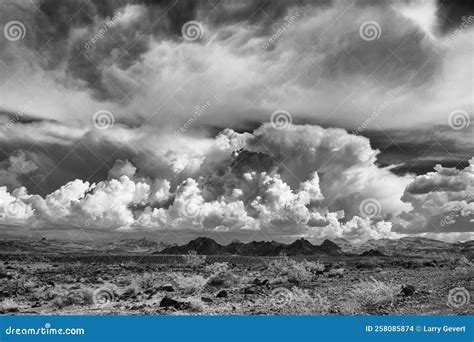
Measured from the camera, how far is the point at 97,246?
121 ft

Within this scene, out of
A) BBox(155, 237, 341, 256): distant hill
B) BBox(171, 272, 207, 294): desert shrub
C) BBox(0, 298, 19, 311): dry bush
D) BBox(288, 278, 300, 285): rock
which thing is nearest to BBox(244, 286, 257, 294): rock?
BBox(171, 272, 207, 294): desert shrub

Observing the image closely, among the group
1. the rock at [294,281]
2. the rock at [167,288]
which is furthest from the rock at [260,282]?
the rock at [167,288]

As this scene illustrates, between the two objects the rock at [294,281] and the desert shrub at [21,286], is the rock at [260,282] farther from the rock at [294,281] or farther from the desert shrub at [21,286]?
the desert shrub at [21,286]

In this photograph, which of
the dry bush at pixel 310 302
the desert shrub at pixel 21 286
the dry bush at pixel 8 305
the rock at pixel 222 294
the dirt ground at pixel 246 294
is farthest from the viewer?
the desert shrub at pixel 21 286

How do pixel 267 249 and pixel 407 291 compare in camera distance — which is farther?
pixel 267 249

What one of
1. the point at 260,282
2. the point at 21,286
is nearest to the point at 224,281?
the point at 260,282

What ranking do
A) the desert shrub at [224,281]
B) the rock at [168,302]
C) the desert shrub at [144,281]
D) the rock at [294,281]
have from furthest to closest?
the rock at [294,281]
the desert shrub at [224,281]
the desert shrub at [144,281]
the rock at [168,302]

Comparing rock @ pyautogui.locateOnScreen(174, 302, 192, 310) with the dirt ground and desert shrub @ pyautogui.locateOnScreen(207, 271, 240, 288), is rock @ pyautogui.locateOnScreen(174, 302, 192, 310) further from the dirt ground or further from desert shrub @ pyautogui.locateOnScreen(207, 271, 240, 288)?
desert shrub @ pyautogui.locateOnScreen(207, 271, 240, 288)

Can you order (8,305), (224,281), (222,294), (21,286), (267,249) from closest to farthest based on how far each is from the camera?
(8,305), (222,294), (21,286), (224,281), (267,249)

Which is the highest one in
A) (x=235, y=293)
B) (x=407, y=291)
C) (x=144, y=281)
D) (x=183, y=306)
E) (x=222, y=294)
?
(x=144, y=281)

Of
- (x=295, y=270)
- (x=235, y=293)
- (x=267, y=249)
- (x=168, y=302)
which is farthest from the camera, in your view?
(x=267, y=249)

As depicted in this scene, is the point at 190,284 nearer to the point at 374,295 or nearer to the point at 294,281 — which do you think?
the point at 294,281

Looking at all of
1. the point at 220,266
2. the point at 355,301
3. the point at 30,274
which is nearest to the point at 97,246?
the point at 30,274

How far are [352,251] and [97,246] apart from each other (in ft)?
75.2
